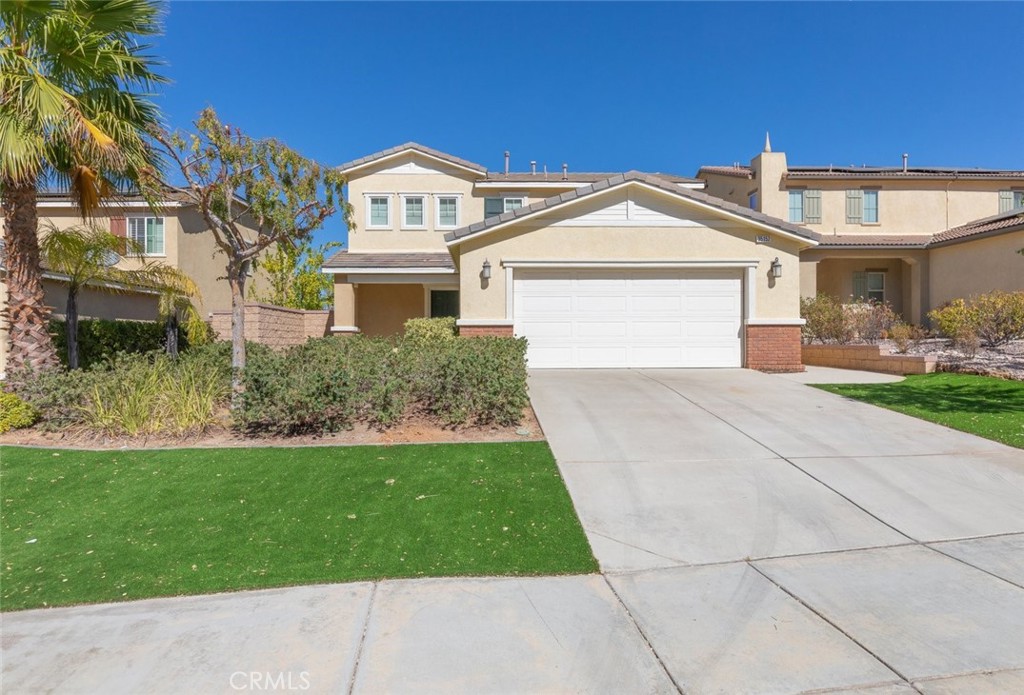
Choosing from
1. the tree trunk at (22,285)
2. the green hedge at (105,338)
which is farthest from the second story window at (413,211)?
the tree trunk at (22,285)

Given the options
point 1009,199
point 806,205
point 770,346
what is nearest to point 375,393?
point 770,346

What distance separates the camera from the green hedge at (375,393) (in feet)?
23.9

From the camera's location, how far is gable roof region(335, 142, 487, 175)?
20000mm

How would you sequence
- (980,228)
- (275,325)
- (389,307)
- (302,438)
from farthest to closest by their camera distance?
(389,307), (980,228), (275,325), (302,438)

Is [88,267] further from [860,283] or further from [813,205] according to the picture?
[860,283]

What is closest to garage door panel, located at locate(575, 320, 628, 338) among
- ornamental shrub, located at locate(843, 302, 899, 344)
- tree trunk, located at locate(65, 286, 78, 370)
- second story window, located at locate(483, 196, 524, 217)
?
ornamental shrub, located at locate(843, 302, 899, 344)

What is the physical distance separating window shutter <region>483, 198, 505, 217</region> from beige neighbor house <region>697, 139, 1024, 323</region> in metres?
9.97

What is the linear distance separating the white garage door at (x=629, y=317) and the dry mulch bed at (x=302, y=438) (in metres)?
5.74

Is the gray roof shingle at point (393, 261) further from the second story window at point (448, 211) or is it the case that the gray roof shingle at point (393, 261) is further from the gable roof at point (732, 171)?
the gable roof at point (732, 171)

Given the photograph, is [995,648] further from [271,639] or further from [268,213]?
[268,213]

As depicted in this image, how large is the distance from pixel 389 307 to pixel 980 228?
20.9 metres

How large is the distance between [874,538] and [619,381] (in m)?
6.88

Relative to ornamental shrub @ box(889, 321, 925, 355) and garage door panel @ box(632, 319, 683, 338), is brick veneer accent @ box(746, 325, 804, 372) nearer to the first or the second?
garage door panel @ box(632, 319, 683, 338)

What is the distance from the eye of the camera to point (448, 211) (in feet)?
67.8
